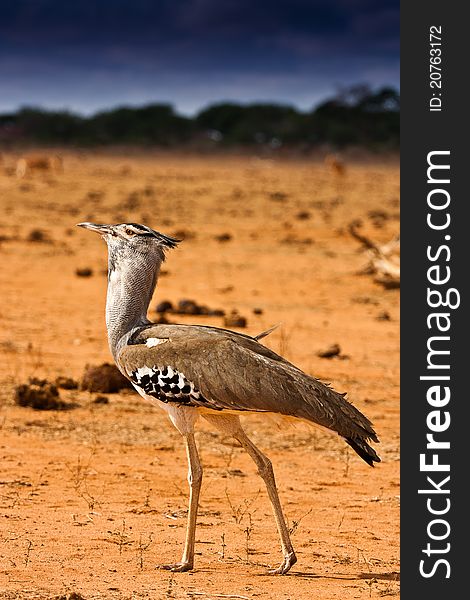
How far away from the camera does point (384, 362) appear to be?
417 inches

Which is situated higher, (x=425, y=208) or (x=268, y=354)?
(x=425, y=208)

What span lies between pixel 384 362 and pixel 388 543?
15.5 ft

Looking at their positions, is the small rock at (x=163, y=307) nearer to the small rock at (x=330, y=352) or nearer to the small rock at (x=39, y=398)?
the small rock at (x=330, y=352)

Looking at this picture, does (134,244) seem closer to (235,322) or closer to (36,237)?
(235,322)

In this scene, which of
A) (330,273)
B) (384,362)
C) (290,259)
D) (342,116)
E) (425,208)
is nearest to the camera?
(425,208)

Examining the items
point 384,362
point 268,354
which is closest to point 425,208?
point 268,354

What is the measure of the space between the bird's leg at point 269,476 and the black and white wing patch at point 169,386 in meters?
0.24

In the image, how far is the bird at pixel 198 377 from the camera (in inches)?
A: 204

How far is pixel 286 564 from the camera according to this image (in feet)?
17.5

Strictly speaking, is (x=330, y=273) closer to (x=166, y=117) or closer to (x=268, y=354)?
(x=268, y=354)

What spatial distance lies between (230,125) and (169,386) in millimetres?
62326

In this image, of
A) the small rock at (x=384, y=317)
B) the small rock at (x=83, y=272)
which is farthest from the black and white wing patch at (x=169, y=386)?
the small rock at (x=83, y=272)

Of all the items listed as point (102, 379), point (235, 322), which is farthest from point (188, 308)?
point (102, 379)

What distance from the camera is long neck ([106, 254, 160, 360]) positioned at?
5.61 meters
